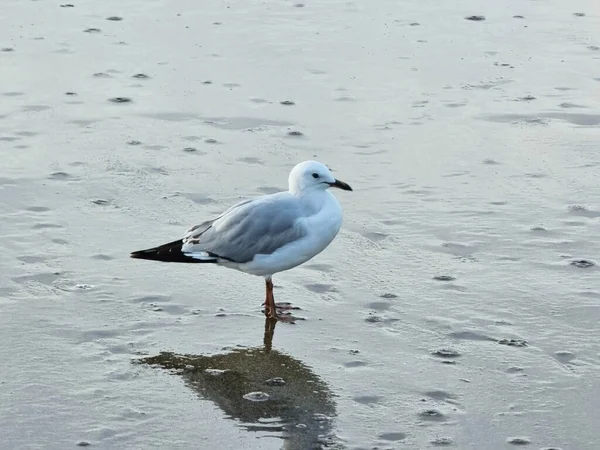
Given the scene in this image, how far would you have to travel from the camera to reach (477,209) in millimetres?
7961

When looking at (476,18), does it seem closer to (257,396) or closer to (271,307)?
(271,307)

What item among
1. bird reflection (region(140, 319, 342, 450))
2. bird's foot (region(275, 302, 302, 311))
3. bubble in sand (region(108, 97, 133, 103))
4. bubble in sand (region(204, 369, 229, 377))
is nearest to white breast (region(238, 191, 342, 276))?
bird's foot (region(275, 302, 302, 311))

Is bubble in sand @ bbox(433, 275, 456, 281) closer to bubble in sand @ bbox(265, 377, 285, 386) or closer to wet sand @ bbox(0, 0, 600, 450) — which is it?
wet sand @ bbox(0, 0, 600, 450)

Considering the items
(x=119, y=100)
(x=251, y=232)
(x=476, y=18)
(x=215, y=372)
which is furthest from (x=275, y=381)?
(x=476, y=18)

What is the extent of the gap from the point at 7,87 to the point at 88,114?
0.93 meters

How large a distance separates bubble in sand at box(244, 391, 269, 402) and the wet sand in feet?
0.07

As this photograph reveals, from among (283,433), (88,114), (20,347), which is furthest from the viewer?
(88,114)

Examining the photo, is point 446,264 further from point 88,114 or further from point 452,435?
point 88,114

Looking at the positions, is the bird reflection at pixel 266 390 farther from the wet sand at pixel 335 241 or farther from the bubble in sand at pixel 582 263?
the bubble in sand at pixel 582 263

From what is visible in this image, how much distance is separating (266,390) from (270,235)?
112 centimetres

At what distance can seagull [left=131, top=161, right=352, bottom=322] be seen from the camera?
258 inches

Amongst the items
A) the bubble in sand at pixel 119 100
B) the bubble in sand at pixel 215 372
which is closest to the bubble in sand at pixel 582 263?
the bubble in sand at pixel 215 372

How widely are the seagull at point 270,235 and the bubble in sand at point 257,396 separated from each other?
0.85 metres

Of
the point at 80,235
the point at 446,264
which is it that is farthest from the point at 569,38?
the point at 80,235
